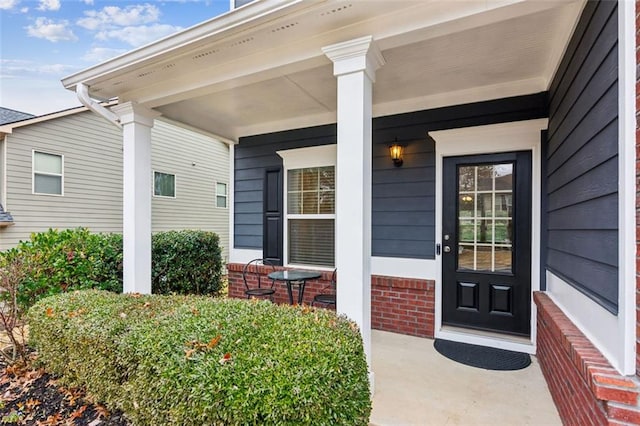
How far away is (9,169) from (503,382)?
8765mm

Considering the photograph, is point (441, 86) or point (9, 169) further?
point (9, 169)

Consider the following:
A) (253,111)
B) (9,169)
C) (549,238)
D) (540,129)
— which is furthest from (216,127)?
(9,169)

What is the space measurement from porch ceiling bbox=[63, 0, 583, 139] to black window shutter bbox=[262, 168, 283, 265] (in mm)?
1067

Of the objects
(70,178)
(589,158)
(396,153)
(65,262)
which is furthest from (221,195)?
(589,158)

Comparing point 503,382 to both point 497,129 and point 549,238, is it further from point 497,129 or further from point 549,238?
point 497,129

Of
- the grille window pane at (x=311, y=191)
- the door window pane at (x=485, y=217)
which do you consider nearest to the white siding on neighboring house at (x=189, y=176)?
the grille window pane at (x=311, y=191)

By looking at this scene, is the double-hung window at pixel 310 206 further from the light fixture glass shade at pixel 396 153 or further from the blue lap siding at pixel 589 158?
the blue lap siding at pixel 589 158

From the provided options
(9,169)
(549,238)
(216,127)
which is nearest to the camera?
(549,238)

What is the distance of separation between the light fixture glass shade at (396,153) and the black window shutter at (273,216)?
1.68 m

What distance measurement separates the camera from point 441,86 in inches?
127

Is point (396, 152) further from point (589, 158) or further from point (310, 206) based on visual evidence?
point (589, 158)

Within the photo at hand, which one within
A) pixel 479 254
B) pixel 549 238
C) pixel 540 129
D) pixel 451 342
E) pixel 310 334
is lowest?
pixel 451 342

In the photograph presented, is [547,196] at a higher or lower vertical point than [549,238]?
higher

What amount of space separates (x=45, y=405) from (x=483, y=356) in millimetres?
3552
